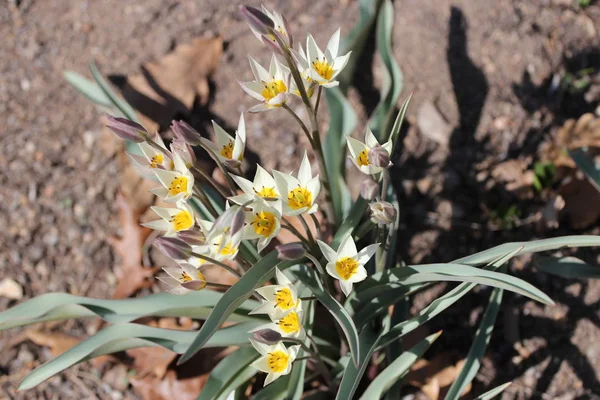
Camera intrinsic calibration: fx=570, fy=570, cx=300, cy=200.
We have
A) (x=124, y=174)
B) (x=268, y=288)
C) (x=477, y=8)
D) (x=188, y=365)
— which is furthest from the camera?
(x=477, y=8)

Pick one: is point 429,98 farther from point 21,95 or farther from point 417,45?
point 21,95

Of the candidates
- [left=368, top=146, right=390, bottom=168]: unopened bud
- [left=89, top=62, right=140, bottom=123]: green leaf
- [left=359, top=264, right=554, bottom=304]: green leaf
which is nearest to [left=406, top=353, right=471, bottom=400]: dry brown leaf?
[left=359, top=264, right=554, bottom=304]: green leaf

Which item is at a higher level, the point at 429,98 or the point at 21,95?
the point at 21,95

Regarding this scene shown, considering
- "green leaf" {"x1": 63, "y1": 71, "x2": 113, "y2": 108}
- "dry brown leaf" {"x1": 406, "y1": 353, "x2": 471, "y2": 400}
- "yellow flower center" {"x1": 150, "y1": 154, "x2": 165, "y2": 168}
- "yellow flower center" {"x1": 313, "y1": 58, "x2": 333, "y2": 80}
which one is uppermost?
"yellow flower center" {"x1": 313, "y1": 58, "x2": 333, "y2": 80}

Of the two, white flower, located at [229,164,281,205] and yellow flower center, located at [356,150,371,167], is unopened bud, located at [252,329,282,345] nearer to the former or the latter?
white flower, located at [229,164,281,205]

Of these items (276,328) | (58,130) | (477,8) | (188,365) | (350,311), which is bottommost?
(188,365)

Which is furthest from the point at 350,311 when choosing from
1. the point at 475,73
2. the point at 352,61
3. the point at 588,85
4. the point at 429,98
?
the point at 588,85

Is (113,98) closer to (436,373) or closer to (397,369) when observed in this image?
(397,369)

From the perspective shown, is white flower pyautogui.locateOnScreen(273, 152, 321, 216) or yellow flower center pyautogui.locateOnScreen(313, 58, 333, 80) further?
yellow flower center pyautogui.locateOnScreen(313, 58, 333, 80)
